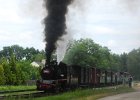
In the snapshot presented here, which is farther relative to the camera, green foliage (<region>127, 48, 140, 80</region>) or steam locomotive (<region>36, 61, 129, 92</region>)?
green foliage (<region>127, 48, 140, 80</region>)

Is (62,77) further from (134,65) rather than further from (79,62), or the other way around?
(134,65)

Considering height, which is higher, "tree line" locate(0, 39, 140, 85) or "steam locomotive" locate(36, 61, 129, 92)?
"tree line" locate(0, 39, 140, 85)

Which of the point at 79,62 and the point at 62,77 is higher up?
the point at 79,62

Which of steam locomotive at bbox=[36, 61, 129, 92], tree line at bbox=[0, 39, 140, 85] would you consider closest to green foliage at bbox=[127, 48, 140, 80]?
tree line at bbox=[0, 39, 140, 85]

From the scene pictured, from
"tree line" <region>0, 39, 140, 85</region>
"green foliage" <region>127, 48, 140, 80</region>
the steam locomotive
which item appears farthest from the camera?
"green foliage" <region>127, 48, 140, 80</region>

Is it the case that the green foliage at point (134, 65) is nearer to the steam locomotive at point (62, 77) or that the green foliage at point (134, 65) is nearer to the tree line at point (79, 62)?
the tree line at point (79, 62)

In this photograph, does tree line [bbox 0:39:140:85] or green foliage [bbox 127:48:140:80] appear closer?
tree line [bbox 0:39:140:85]

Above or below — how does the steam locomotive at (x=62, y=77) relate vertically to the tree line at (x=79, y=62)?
below

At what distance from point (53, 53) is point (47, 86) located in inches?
137

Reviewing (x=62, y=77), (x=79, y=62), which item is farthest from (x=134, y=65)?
(x=62, y=77)

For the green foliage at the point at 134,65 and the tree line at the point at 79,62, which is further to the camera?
the green foliage at the point at 134,65

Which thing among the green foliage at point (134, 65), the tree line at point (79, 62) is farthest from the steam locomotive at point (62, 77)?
the green foliage at point (134, 65)

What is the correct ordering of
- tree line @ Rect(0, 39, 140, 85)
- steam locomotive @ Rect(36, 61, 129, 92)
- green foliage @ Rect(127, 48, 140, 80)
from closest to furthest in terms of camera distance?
steam locomotive @ Rect(36, 61, 129, 92)
tree line @ Rect(0, 39, 140, 85)
green foliage @ Rect(127, 48, 140, 80)

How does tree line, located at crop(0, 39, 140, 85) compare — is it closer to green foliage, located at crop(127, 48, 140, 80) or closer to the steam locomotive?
green foliage, located at crop(127, 48, 140, 80)
